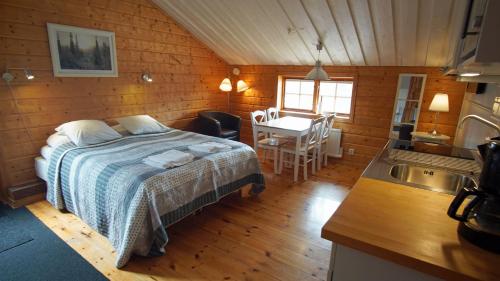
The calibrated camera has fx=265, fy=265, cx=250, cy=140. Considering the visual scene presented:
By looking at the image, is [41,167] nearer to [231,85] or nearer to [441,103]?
[231,85]

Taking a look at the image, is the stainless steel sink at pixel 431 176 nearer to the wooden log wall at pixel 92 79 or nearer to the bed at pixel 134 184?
the bed at pixel 134 184

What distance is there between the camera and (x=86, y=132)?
291 centimetres

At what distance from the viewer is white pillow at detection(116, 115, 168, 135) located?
345 centimetres

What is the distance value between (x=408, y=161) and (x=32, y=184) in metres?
3.68

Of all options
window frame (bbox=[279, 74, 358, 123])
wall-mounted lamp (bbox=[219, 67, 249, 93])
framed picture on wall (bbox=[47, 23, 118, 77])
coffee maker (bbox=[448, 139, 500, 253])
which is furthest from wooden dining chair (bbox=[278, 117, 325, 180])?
coffee maker (bbox=[448, 139, 500, 253])

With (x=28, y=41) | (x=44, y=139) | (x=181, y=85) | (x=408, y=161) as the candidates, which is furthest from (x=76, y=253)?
(x=181, y=85)

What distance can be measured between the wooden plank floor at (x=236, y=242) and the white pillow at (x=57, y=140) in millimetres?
→ 671

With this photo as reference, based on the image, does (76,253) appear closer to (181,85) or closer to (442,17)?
(181,85)

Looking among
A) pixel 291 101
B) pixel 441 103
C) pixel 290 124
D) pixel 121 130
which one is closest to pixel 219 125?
pixel 290 124

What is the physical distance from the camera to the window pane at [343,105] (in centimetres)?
459

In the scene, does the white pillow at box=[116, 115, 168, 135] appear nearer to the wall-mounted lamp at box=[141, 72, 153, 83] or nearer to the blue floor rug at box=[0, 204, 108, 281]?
the wall-mounted lamp at box=[141, 72, 153, 83]

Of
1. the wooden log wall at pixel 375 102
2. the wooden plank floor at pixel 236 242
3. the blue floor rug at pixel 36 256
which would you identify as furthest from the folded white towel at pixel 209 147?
the wooden log wall at pixel 375 102

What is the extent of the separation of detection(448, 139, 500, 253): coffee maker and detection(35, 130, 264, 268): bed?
1.85 metres

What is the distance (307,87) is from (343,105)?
0.75 meters
